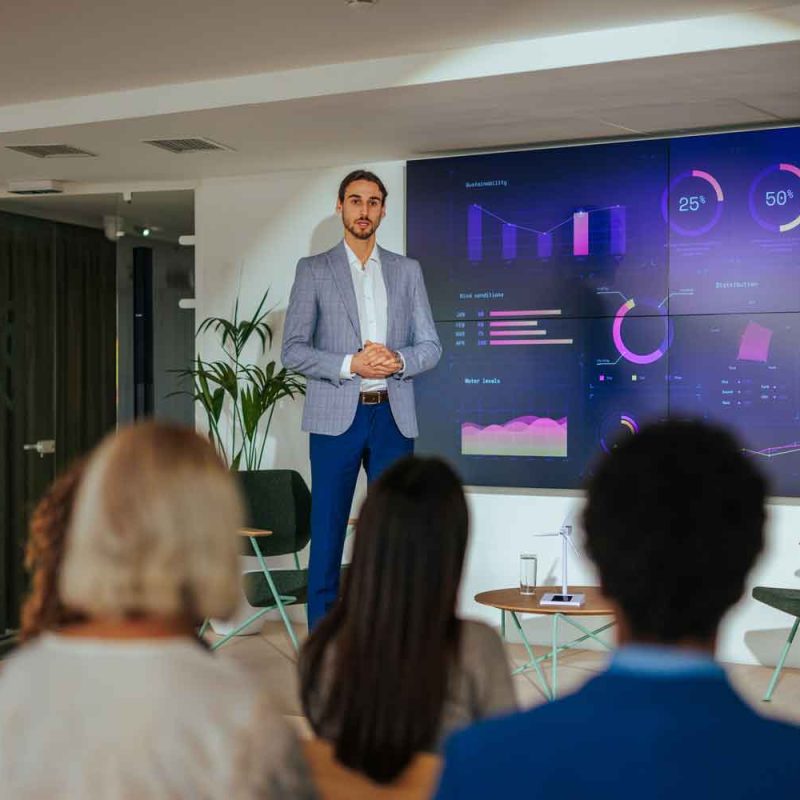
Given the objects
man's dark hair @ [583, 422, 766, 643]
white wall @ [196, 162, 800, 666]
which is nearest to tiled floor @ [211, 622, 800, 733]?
white wall @ [196, 162, 800, 666]

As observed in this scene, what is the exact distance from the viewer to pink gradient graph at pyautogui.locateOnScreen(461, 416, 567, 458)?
587 cm

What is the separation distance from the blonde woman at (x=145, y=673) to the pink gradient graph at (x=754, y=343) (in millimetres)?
4601

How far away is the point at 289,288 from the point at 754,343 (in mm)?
2552

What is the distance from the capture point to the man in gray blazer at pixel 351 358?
15.3 feet

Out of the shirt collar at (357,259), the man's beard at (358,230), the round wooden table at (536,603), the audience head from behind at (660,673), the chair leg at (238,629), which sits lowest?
the chair leg at (238,629)

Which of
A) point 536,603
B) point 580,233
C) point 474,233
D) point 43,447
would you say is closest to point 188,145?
point 474,233

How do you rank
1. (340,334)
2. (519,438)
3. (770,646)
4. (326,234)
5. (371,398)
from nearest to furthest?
(371,398), (340,334), (770,646), (519,438), (326,234)

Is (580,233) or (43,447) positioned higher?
(580,233)

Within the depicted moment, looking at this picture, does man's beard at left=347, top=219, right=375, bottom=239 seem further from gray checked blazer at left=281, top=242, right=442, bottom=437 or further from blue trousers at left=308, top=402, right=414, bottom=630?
blue trousers at left=308, top=402, right=414, bottom=630

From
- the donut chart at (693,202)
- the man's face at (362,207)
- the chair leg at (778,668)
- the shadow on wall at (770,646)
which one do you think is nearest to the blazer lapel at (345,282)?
the man's face at (362,207)

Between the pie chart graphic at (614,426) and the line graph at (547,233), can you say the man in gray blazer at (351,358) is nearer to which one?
the line graph at (547,233)

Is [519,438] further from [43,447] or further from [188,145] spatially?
[43,447]

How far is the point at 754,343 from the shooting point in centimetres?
545

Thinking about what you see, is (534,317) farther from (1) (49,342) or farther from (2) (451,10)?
(1) (49,342)
